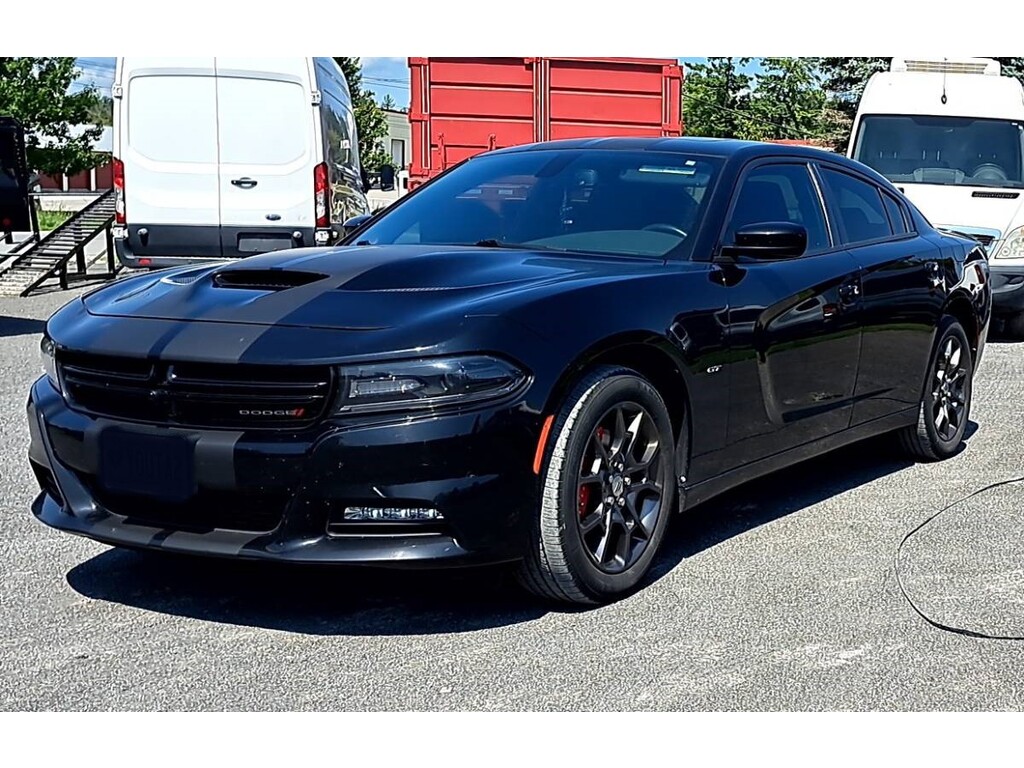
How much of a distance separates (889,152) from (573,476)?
9.65 meters

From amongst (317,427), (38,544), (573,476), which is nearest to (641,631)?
(573,476)

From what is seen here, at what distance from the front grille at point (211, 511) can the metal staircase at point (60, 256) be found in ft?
40.9

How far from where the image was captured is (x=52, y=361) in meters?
4.33

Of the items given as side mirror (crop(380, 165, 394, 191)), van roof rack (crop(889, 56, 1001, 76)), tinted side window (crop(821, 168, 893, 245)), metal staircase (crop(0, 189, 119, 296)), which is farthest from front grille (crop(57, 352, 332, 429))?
metal staircase (crop(0, 189, 119, 296))

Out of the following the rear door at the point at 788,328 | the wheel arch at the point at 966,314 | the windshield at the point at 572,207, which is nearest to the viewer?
the rear door at the point at 788,328

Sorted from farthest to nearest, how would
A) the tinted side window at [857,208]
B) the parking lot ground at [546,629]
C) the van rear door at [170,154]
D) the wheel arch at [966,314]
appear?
the van rear door at [170,154] < the wheel arch at [966,314] < the tinted side window at [857,208] < the parking lot ground at [546,629]

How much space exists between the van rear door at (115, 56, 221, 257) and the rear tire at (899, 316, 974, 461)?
28.5ft

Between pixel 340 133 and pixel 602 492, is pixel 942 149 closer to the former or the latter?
pixel 340 133

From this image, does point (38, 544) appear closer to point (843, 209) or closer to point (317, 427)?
A: point (317, 427)

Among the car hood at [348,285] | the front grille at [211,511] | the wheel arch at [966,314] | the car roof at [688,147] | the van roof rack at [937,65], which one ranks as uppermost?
the van roof rack at [937,65]

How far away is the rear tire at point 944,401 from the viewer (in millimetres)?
6547

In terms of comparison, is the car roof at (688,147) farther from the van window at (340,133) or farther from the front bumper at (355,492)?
the van window at (340,133)

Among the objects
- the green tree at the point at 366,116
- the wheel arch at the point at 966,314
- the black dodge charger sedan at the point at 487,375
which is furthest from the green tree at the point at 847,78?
the black dodge charger sedan at the point at 487,375

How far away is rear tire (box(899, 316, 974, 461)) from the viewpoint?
655 cm
